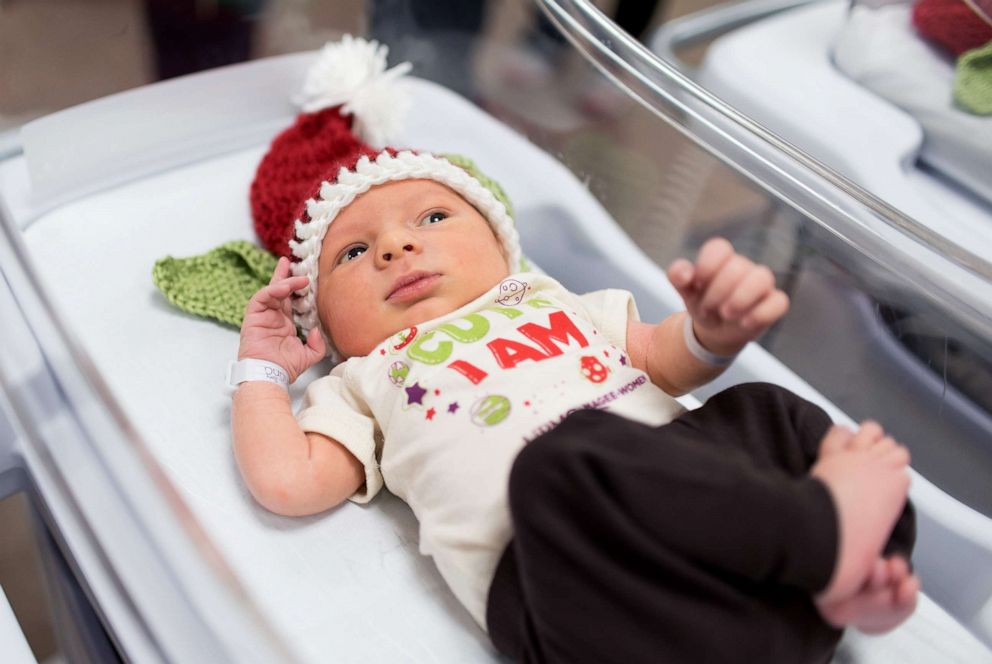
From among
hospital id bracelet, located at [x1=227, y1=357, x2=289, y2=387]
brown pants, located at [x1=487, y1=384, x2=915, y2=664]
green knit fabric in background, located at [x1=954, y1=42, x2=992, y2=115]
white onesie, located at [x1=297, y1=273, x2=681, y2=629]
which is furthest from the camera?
green knit fabric in background, located at [x1=954, y1=42, x2=992, y2=115]

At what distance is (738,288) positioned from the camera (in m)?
0.58

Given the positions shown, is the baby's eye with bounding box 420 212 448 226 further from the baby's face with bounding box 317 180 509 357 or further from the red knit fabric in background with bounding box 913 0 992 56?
the red knit fabric in background with bounding box 913 0 992 56

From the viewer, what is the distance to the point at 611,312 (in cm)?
80

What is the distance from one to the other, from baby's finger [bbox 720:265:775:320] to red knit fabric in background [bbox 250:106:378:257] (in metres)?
0.43

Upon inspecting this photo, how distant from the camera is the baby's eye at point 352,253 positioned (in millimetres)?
790

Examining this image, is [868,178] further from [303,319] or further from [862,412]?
[303,319]

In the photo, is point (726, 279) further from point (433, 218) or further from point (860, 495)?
point (433, 218)

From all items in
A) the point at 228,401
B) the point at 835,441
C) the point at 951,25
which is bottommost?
the point at 228,401

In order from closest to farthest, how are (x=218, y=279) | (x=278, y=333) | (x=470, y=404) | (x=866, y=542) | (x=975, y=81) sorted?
(x=866, y=542) → (x=470, y=404) → (x=278, y=333) → (x=218, y=279) → (x=975, y=81)

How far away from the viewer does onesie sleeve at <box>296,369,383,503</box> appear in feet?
2.27

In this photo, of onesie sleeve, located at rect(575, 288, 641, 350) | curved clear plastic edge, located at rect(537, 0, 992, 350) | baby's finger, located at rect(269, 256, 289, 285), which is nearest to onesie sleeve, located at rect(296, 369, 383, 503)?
baby's finger, located at rect(269, 256, 289, 285)

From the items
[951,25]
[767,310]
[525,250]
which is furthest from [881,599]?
[951,25]

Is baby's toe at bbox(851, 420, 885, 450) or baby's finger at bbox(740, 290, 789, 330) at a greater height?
baby's finger at bbox(740, 290, 789, 330)

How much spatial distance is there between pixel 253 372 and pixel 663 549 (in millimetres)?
381
